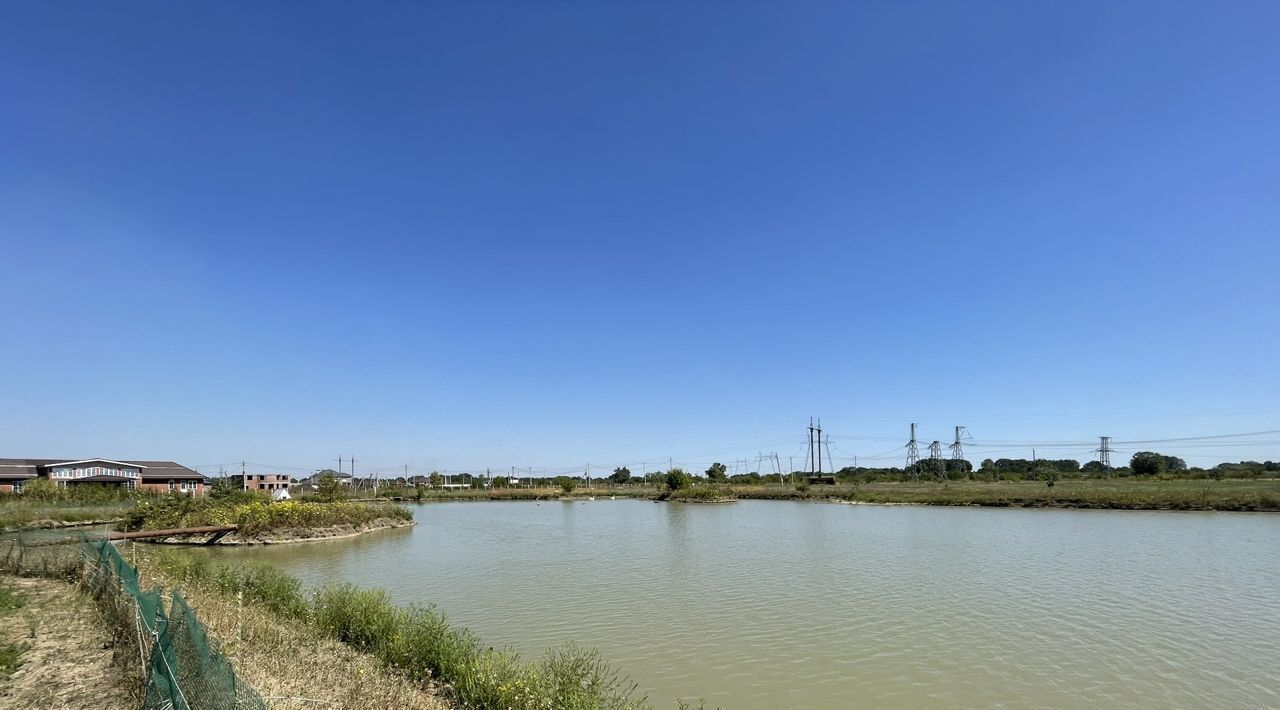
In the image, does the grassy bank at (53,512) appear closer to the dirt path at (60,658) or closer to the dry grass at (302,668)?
the dirt path at (60,658)

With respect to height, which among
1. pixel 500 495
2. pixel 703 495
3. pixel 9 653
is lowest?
pixel 500 495

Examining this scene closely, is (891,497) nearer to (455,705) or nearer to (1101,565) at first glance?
(1101,565)

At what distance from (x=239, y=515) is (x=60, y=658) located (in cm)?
2441

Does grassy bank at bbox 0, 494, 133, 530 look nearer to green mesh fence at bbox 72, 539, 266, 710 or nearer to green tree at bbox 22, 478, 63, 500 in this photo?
green tree at bbox 22, 478, 63, 500

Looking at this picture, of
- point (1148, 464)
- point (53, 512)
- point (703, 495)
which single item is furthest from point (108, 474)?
point (1148, 464)

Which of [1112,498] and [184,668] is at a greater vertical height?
[184,668]

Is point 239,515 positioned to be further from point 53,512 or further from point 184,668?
point 184,668

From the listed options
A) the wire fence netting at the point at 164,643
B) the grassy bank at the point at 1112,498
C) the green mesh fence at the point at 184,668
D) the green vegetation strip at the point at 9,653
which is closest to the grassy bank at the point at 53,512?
the green vegetation strip at the point at 9,653

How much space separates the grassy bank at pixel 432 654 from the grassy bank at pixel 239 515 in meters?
18.0

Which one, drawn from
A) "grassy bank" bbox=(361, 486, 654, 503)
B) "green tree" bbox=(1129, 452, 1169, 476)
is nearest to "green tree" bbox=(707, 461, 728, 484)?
"grassy bank" bbox=(361, 486, 654, 503)

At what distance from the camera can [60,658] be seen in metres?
8.38

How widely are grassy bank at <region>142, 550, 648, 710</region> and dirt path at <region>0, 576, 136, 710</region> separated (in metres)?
1.77

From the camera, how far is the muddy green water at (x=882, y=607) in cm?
983

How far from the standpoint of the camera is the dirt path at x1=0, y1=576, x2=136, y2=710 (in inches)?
273
